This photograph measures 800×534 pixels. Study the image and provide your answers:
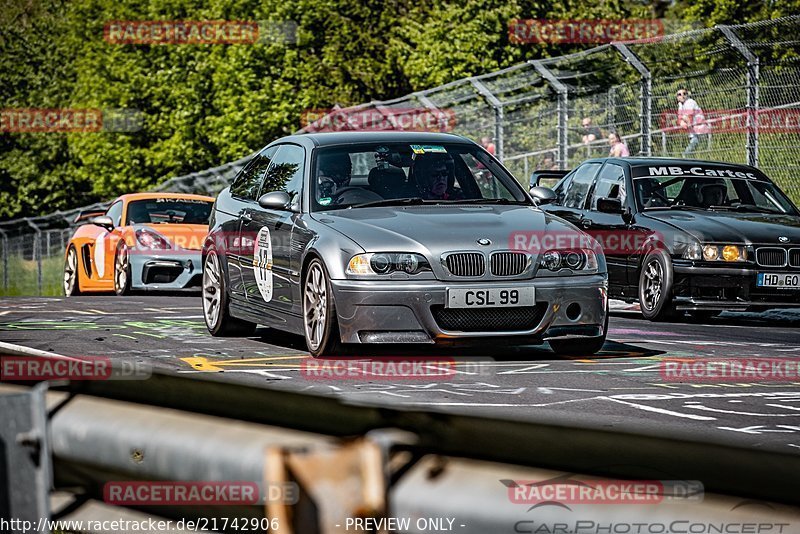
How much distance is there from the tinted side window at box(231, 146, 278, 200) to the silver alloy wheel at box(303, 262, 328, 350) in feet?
6.15

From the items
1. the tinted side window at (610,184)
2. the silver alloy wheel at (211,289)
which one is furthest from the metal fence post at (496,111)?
the silver alloy wheel at (211,289)

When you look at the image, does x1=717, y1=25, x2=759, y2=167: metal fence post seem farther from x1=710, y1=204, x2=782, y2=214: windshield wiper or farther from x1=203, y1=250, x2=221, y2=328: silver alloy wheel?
x1=203, y1=250, x2=221, y2=328: silver alloy wheel

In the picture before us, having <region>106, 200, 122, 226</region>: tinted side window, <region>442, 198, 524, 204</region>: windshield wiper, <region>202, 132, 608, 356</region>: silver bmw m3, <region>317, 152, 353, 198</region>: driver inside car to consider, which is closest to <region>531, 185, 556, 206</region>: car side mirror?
<region>202, 132, 608, 356</region>: silver bmw m3

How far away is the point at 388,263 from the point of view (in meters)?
8.92

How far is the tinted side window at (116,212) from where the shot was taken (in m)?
21.3

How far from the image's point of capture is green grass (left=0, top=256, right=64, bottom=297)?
43.5m

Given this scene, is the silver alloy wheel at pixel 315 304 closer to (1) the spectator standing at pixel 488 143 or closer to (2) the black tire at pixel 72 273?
(2) the black tire at pixel 72 273

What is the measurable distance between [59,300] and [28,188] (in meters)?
48.3

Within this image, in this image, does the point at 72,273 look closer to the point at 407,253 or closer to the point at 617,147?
the point at 617,147

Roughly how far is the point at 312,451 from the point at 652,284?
11.6 m

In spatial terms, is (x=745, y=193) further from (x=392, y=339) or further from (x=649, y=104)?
(x=392, y=339)

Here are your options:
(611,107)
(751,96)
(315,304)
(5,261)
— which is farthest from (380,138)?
(5,261)

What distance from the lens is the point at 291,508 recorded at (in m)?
2.74

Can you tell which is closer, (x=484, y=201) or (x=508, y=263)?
(x=508, y=263)
